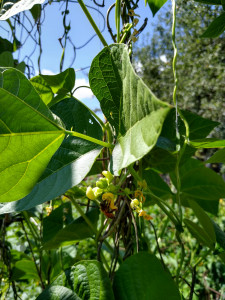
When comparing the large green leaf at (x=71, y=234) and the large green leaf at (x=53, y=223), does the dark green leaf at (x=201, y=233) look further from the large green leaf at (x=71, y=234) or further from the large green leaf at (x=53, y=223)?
the large green leaf at (x=53, y=223)

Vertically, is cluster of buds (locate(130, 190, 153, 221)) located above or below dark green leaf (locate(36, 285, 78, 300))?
above

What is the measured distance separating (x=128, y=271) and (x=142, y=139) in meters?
0.21

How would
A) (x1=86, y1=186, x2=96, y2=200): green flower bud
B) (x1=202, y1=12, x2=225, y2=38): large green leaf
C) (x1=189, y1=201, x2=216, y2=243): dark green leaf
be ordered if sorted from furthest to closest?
1. (x1=202, y1=12, x2=225, y2=38): large green leaf
2. (x1=189, y1=201, x2=216, y2=243): dark green leaf
3. (x1=86, y1=186, x2=96, y2=200): green flower bud

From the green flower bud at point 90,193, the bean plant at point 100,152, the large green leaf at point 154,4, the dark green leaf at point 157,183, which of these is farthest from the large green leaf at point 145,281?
the large green leaf at point 154,4

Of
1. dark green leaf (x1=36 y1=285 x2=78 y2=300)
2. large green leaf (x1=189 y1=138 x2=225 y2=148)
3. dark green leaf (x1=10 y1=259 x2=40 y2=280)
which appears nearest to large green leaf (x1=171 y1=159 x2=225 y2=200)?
large green leaf (x1=189 y1=138 x2=225 y2=148)

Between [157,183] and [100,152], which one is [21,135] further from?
[157,183]

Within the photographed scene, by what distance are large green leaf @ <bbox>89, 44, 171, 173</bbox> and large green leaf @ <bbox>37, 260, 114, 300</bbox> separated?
0.52 ft

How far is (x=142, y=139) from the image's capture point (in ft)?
0.85

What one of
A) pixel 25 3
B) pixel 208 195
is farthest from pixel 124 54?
pixel 208 195

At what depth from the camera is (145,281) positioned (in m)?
0.38

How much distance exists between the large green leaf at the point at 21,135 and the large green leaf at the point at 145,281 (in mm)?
166

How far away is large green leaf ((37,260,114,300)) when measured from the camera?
1.26 feet

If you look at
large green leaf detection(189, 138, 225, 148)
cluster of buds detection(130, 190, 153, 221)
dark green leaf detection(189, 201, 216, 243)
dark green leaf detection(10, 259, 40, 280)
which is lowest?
dark green leaf detection(10, 259, 40, 280)

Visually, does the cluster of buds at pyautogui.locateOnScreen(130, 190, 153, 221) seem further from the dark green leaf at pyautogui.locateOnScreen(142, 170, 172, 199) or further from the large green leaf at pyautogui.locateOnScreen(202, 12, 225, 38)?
the large green leaf at pyautogui.locateOnScreen(202, 12, 225, 38)
